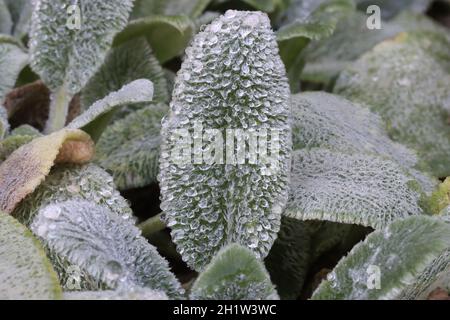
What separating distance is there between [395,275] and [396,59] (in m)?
0.77

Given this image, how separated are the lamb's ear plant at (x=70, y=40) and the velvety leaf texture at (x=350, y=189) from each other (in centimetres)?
37

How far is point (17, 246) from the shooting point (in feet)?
2.75

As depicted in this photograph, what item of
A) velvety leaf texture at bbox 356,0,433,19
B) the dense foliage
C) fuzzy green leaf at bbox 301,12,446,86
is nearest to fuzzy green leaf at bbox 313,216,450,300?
the dense foliage

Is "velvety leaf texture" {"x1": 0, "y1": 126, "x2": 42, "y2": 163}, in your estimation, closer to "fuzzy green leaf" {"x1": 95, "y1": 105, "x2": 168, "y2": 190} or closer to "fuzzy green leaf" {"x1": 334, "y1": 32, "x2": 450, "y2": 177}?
"fuzzy green leaf" {"x1": 95, "y1": 105, "x2": 168, "y2": 190}

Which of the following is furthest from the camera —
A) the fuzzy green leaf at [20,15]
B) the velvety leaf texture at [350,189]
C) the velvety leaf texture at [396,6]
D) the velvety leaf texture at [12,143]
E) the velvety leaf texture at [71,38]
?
the velvety leaf texture at [396,6]

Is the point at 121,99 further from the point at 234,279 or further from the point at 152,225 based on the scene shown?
the point at 234,279

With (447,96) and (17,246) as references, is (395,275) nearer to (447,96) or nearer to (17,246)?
(17,246)

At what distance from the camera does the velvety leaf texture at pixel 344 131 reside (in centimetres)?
110

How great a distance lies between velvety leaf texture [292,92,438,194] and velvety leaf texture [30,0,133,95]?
0.32 meters

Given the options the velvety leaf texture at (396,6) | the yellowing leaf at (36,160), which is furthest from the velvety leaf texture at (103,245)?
the velvety leaf texture at (396,6)

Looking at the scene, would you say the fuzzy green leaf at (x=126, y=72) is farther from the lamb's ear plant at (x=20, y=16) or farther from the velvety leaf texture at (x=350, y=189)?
the velvety leaf texture at (x=350, y=189)

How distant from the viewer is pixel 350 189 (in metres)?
0.92

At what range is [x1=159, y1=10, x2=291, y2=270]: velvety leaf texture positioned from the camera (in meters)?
0.89

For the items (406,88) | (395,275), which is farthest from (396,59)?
(395,275)
